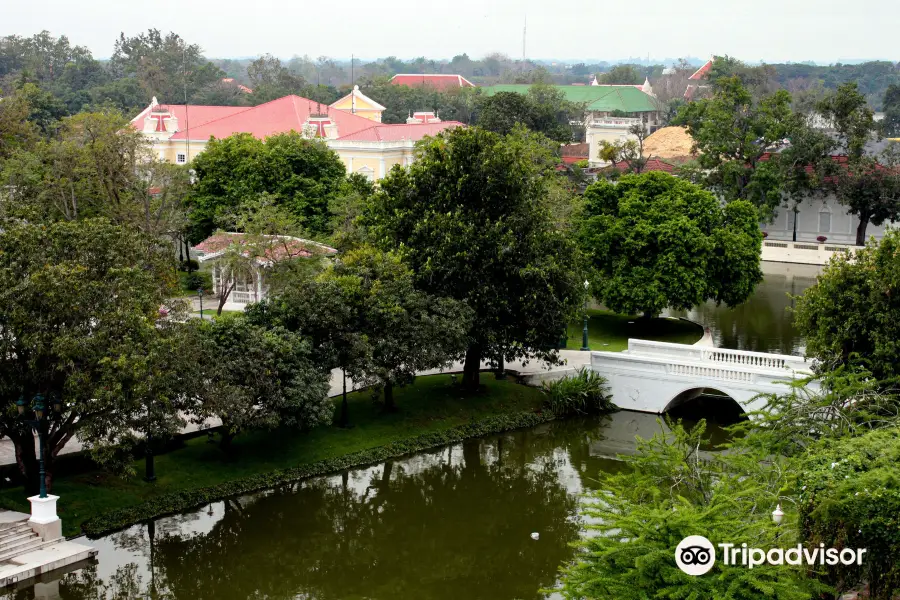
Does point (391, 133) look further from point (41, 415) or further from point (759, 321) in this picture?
point (41, 415)

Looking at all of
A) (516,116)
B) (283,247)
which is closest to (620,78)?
(516,116)

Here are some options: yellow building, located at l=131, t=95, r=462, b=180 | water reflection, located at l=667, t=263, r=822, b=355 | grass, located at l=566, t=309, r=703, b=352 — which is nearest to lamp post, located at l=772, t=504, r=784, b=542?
grass, located at l=566, t=309, r=703, b=352

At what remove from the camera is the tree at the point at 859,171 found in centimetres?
5538

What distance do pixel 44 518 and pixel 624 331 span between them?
21628mm

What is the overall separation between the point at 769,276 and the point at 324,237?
2192 centimetres

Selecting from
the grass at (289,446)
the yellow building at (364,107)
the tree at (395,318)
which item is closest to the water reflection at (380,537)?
the grass at (289,446)

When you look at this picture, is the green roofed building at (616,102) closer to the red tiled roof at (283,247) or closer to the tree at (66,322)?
the red tiled roof at (283,247)

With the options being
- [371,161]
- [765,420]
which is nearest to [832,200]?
[371,161]

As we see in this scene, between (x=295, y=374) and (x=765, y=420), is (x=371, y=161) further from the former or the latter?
(x=765, y=420)

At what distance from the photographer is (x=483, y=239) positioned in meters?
31.3

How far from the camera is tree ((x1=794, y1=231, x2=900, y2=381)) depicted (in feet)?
90.9

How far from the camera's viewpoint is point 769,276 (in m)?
54.8

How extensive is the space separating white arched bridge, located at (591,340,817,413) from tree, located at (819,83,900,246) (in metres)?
25.1

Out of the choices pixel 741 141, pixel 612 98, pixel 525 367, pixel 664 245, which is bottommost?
pixel 525 367
